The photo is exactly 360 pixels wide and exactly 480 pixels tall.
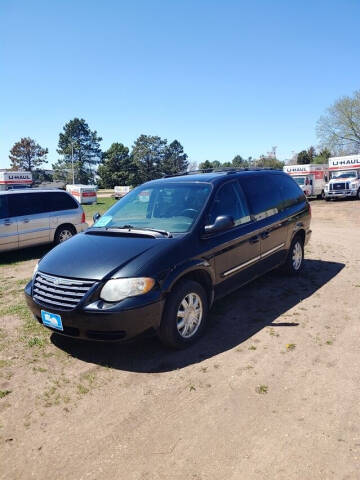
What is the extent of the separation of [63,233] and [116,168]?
74.7 m

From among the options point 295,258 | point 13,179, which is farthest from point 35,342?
point 13,179

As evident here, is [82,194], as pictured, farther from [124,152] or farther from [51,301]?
[124,152]

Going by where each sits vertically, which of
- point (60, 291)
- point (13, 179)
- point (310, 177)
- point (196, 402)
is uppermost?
point (13, 179)

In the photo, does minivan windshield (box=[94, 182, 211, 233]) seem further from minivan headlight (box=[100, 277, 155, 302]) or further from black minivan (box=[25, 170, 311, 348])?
minivan headlight (box=[100, 277, 155, 302])

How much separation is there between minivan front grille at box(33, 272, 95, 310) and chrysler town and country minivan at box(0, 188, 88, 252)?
224 inches

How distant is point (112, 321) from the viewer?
3412 millimetres

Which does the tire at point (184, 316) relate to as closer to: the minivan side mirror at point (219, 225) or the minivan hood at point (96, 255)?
the minivan hood at point (96, 255)

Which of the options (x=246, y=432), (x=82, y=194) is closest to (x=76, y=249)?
(x=246, y=432)

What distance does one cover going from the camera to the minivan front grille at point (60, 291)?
355cm

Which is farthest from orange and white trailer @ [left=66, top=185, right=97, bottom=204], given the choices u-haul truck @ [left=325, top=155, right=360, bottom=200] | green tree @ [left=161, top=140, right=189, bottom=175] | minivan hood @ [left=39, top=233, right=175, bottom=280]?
green tree @ [left=161, top=140, right=189, bottom=175]

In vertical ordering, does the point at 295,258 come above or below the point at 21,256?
above

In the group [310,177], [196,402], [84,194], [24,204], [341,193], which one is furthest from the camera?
[84,194]

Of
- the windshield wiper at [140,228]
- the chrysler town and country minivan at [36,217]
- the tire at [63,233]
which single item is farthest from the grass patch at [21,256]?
the windshield wiper at [140,228]

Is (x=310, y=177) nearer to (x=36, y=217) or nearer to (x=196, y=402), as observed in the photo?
(x=36, y=217)
